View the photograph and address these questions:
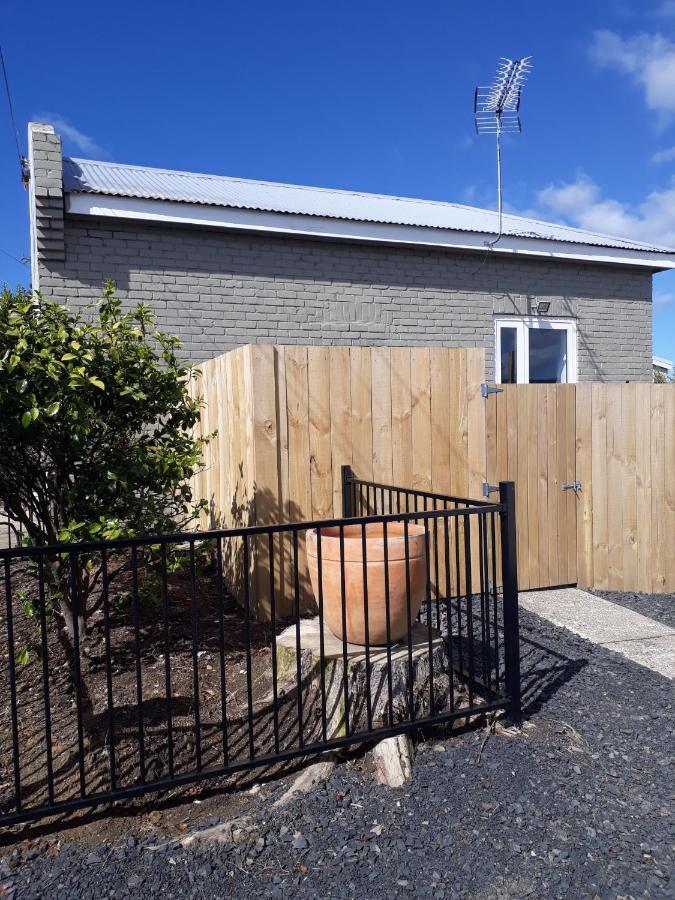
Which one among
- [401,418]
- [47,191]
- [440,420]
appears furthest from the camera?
[47,191]

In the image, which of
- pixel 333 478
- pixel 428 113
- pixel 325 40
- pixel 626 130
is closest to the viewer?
pixel 333 478

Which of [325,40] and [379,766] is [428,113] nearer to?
[325,40]

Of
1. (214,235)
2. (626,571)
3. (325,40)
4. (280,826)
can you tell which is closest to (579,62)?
(325,40)

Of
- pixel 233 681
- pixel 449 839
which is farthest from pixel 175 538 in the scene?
pixel 233 681

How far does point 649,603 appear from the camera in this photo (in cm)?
527

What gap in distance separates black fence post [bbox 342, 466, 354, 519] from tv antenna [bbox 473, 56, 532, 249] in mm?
4453

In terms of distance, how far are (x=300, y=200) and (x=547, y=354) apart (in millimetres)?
3912

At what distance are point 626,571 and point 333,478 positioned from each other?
2.87 metres

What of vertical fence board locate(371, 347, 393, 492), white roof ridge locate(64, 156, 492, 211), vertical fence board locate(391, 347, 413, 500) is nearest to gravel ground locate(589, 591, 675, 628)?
vertical fence board locate(391, 347, 413, 500)

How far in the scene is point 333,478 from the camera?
4.68 meters

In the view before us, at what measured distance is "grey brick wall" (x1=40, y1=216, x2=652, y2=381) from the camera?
21.3ft

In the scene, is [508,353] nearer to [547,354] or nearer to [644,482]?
[547,354]

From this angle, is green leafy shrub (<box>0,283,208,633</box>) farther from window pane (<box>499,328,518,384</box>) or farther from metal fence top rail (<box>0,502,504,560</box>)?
window pane (<box>499,328,518,384</box>)

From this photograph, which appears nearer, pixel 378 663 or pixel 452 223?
pixel 378 663
